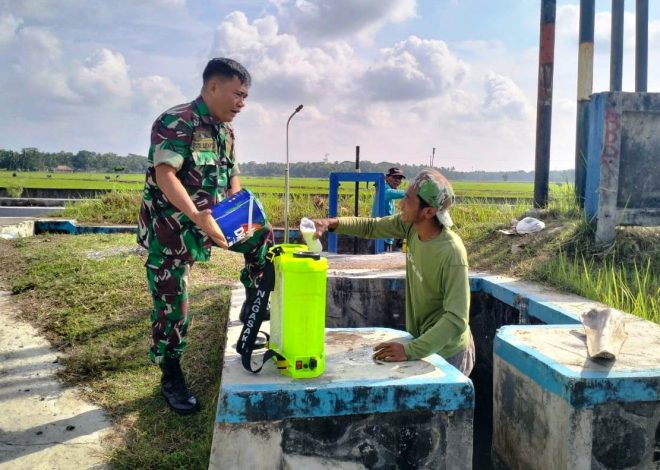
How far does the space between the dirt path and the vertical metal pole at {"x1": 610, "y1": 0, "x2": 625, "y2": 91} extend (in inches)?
431

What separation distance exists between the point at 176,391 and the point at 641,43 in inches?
442

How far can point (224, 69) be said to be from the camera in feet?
8.91

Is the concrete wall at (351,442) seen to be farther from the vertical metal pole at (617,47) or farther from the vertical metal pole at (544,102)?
the vertical metal pole at (617,47)

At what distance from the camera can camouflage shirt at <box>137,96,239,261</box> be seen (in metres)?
2.64

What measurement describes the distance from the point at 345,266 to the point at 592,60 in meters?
5.04

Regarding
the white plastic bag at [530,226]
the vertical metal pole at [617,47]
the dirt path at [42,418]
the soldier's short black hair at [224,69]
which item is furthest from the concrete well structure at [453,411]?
the vertical metal pole at [617,47]

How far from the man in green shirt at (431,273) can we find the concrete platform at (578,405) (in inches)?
13.5

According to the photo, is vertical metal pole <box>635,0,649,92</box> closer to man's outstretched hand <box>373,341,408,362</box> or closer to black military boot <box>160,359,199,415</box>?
man's outstretched hand <box>373,341,408,362</box>

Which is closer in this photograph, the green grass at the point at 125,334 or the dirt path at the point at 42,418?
the dirt path at the point at 42,418

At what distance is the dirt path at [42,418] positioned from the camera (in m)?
2.43

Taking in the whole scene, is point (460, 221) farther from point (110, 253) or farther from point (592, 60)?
point (110, 253)

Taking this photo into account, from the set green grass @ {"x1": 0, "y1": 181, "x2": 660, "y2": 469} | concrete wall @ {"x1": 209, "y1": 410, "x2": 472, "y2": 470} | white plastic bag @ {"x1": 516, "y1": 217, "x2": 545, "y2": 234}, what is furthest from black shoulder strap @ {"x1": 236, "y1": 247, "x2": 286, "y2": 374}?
white plastic bag @ {"x1": 516, "y1": 217, "x2": 545, "y2": 234}

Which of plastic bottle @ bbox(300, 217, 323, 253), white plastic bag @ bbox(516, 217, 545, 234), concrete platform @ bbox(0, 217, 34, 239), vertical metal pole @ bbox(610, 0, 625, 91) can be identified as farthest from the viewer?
vertical metal pole @ bbox(610, 0, 625, 91)

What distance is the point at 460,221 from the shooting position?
8180 mm
